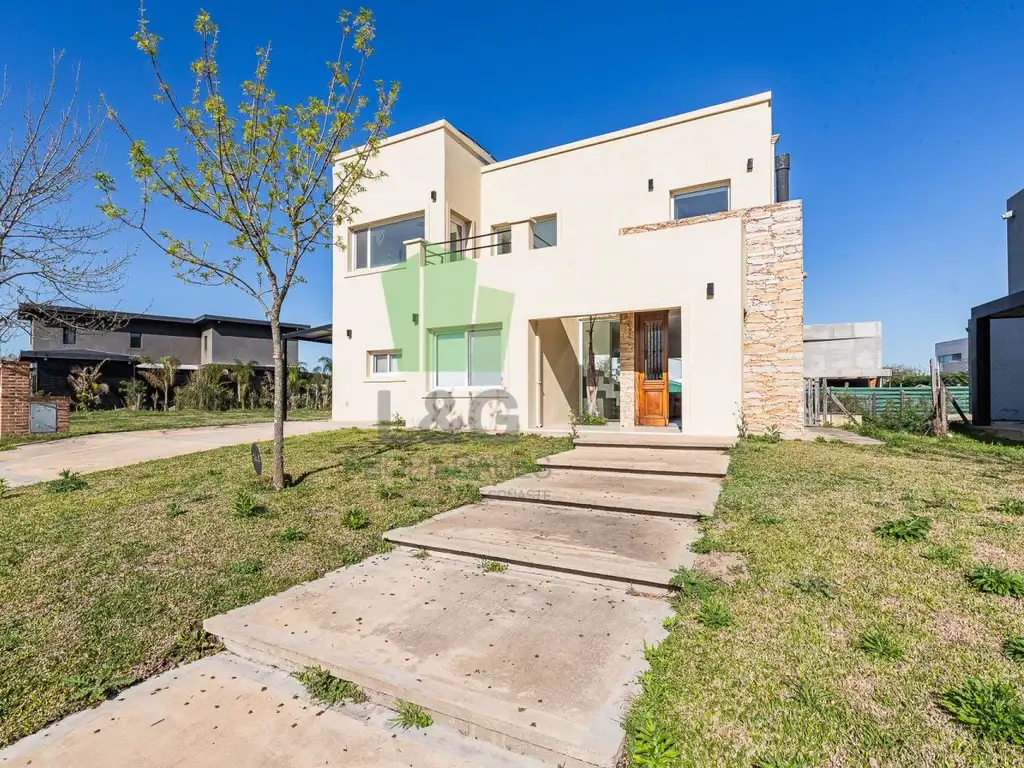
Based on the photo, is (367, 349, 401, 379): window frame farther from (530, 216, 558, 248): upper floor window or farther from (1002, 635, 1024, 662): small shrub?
(1002, 635, 1024, 662): small shrub

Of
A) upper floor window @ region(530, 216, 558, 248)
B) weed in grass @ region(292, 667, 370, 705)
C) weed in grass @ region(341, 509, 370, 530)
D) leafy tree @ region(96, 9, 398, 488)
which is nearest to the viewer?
weed in grass @ region(292, 667, 370, 705)

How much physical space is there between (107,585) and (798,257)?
11761mm

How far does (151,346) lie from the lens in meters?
27.6

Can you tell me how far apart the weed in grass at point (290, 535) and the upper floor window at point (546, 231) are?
10631 mm

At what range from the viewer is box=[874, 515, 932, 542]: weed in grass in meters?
4.10

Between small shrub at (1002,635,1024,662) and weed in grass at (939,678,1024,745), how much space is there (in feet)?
1.08

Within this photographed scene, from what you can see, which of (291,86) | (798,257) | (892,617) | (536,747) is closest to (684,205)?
(798,257)

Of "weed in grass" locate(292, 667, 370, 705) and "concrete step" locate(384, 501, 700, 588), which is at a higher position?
"concrete step" locate(384, 501, 700, 588)

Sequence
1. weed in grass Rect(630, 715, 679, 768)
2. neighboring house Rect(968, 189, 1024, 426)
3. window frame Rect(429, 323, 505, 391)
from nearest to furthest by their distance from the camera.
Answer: weed in grass Rect(630, 715, 679, 768) < window frame Rect(429, 323, 505, 391) < neighboring house Rect(968, 189, 1024, 426)

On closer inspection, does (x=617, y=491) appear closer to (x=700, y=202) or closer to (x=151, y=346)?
(x=700, y=202)

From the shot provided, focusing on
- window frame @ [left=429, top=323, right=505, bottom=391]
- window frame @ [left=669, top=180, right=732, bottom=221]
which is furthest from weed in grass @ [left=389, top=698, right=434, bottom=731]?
window frame @ [left=669, top=180, right=732, bottom=221]

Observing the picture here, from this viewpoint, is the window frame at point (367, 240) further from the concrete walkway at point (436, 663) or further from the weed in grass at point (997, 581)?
the weed in grass at point (997, 581)

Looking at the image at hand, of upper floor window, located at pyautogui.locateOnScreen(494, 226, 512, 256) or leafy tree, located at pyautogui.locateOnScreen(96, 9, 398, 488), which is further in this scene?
upper floor window, located at pyautogui.locateOnScreen(494, 226, 512, 256)

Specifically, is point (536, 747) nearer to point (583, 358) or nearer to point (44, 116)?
point (583, 358)
